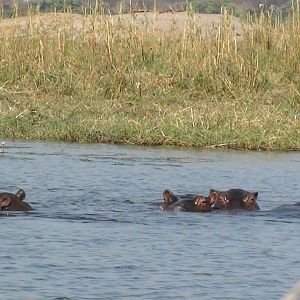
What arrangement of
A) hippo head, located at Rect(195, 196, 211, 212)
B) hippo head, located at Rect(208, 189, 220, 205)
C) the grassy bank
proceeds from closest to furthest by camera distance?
hippo head, located at Rect(195, 196, 211, 212)
hippo head, located at Rect(208, 189, 220, 205)
the grassy bank

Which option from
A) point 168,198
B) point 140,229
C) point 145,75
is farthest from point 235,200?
point 145,75

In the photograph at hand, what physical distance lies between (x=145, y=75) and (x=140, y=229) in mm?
7274

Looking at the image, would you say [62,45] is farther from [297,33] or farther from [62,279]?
[62,279]

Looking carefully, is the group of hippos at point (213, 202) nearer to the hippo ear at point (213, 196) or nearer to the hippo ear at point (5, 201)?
the hippo ear at point (213, 196)

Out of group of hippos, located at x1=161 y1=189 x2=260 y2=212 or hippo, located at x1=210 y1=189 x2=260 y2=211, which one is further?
hippo, located at x1=210 y1=189 x2=260 y2=211

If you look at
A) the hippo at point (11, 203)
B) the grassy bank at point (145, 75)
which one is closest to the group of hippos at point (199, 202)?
the hippo at point (11, 203)

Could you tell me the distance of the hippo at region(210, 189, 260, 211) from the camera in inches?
347

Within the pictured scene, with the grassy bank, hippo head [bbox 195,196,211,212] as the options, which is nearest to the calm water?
hippo head [bbox 195,196,211,212]

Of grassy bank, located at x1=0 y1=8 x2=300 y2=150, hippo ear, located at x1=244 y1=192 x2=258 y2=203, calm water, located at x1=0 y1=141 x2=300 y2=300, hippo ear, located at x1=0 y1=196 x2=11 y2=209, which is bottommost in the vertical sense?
calm water, located at x1=0 y1=141 x2=300 y2=300

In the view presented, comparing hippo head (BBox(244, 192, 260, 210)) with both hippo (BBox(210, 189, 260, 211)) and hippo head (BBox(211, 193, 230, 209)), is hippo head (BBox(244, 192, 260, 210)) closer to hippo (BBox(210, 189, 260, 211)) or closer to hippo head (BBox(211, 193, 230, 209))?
hippo (BBox(210, 189, 260, 211))

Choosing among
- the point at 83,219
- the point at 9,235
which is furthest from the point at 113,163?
the point at 9,235

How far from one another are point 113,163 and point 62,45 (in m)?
4.87

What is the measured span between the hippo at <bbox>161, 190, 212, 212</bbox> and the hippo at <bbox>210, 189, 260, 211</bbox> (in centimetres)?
11

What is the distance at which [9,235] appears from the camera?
25.3 feet
